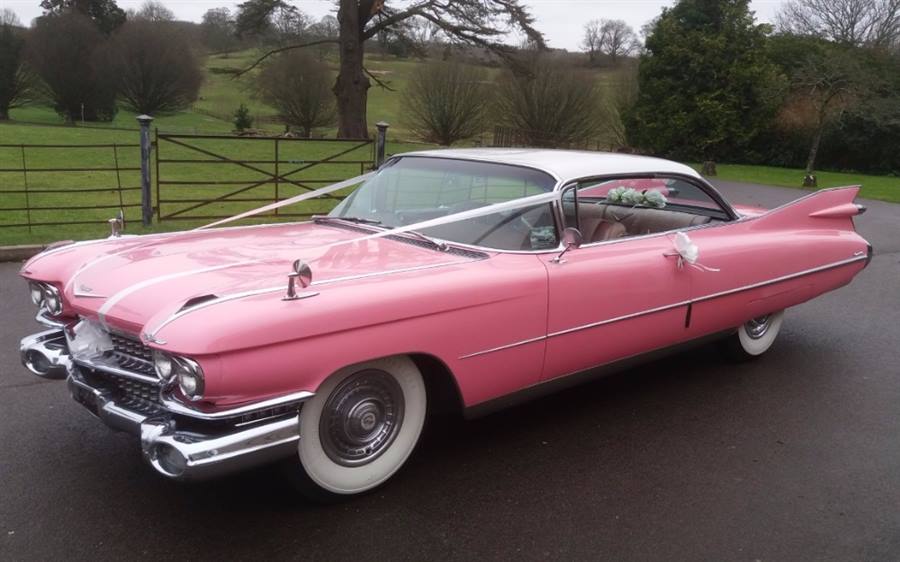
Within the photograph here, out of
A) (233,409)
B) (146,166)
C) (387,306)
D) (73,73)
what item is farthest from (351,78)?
(233,409)

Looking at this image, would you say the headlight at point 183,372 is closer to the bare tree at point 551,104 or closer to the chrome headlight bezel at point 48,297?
the chrome headlight bezel at point 48,297

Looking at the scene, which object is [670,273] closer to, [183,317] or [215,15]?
[183,317]

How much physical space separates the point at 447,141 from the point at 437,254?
27.9 meters

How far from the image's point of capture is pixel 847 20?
37.7m

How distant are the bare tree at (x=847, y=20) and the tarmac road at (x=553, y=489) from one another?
123 feet

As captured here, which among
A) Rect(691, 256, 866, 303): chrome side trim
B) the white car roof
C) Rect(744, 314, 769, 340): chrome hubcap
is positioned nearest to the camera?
the white car roof

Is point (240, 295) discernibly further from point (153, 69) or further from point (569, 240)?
point (153, 69)

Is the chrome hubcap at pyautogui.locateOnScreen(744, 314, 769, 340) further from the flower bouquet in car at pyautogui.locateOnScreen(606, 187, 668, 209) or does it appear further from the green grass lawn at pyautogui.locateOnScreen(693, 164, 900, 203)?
the green grass lawn at pyautogui.locateOnScreen(693, 164, 900, 203)

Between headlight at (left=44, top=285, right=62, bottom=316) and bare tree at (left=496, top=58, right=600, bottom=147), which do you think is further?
bare tree at (left=496, top=58, right=600, bottom=147)

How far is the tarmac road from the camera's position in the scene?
2852mm

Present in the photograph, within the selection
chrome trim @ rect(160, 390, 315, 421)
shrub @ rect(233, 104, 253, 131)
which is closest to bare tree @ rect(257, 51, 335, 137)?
shrub @ rect(233, 104, 253, 131)

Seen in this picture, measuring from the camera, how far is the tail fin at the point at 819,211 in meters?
4.98

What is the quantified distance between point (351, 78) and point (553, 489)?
960 inches

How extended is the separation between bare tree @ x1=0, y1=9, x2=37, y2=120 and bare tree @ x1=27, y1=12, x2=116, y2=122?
60 cm
